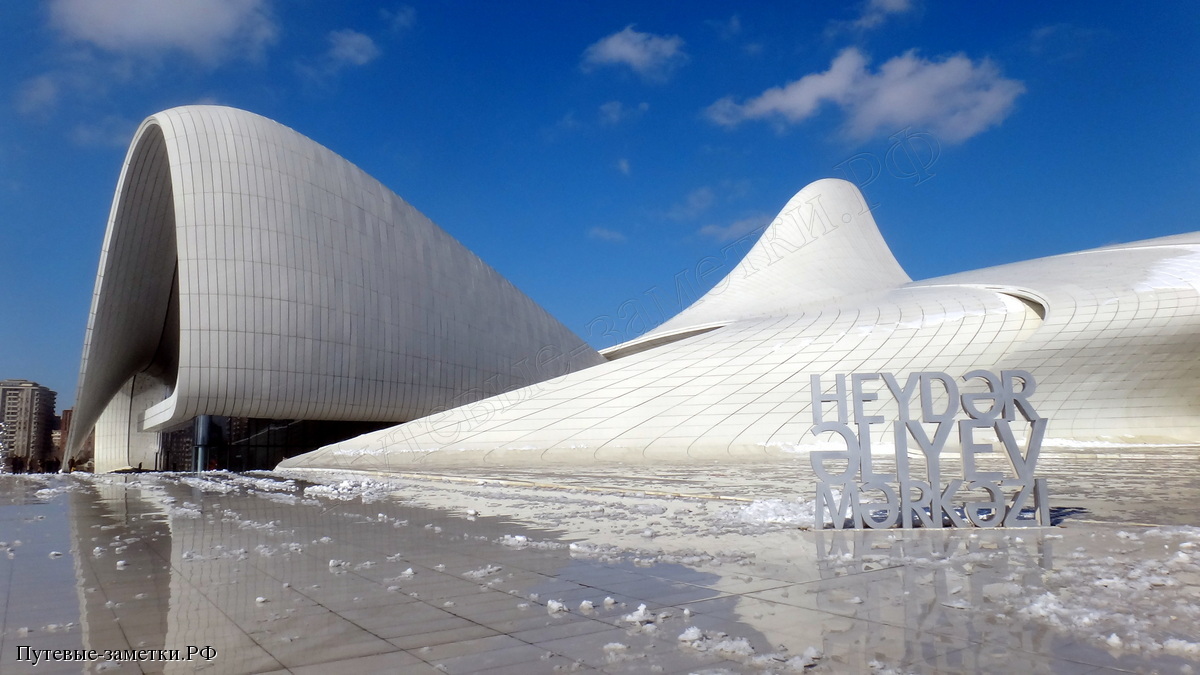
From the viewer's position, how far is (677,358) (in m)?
19.1

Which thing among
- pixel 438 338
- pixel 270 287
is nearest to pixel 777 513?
pixel 270 287

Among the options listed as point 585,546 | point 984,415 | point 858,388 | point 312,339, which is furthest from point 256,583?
point 312,339

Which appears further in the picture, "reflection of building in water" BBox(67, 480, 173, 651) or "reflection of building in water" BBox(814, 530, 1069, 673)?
"reflection of building in water" BBox(67, 480, 173, 651)

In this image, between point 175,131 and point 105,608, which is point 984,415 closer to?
point 105,608

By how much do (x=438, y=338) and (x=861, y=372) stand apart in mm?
13574

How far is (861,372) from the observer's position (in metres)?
17.8

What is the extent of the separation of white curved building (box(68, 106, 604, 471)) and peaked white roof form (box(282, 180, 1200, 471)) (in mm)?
3073

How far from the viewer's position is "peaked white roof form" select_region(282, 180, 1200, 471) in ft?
55.2

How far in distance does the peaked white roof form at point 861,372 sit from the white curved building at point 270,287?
10.1ft

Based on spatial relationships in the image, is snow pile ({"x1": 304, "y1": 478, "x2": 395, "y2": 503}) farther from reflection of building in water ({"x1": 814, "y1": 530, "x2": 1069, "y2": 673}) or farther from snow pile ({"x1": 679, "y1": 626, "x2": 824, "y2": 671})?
snow pile ({"x1": 679, "y1": 626, "x2": 824, "y2": 671})

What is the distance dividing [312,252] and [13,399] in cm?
5050

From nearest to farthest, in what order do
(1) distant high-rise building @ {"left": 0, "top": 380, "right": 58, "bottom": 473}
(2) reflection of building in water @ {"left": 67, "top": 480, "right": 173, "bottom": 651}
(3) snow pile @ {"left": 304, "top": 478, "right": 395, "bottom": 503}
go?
(2) reflection of building in water @ {"left": 67, "top": 480, "right": 173, "bottom": 651} → (3) snow pile @ {"left": 304, "top": 478, "right": 395, "bottom": 503} → (1) distant high-rise building @ {"left": 0, "top": 380, "right": 58, "bottom": 473}

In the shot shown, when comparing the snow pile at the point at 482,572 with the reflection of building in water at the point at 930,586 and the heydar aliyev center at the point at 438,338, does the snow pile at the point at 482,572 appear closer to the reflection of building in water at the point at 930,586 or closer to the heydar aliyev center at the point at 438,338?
the reflection of building in water at the point at 930,586

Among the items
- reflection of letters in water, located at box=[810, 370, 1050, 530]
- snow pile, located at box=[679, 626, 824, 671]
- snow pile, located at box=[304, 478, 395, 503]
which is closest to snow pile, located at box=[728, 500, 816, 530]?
reflection of letters in water, located at box=[810, 370, 1050, 530]
